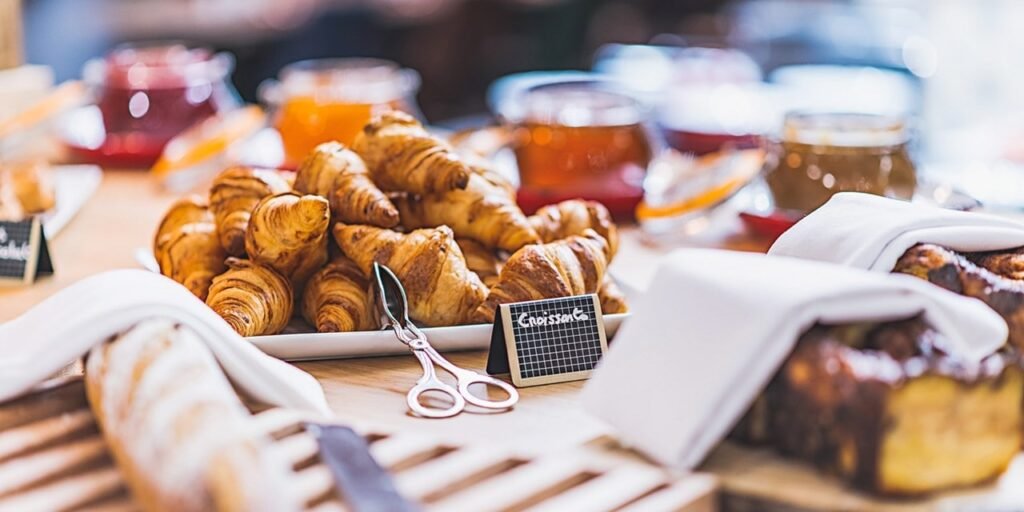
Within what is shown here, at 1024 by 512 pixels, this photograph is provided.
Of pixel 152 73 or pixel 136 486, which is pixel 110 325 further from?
pixel 152 73

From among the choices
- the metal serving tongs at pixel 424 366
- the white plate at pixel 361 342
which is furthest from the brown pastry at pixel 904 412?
the white plate at pixel 361 342

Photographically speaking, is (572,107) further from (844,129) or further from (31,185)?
(31,185)

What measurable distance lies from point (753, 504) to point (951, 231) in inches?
18.0

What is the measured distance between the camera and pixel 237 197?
5.35 ft

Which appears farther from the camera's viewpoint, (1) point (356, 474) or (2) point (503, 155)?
(2) point (503, 155)

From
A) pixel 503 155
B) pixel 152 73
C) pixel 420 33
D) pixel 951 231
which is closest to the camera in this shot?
pixel 951 231

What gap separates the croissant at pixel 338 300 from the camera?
1.47 m

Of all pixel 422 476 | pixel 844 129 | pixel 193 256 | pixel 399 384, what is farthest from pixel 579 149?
pixel 422 476

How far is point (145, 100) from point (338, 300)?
1.65m

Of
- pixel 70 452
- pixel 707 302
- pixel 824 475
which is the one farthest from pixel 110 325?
pixel 824 475

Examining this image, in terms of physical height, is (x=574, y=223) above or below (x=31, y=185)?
above

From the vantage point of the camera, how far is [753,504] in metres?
1.06

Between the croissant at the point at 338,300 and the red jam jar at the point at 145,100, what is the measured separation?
1.48m

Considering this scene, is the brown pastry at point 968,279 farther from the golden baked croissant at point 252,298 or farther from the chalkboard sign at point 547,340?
the golden baked croissant at point 252,298
